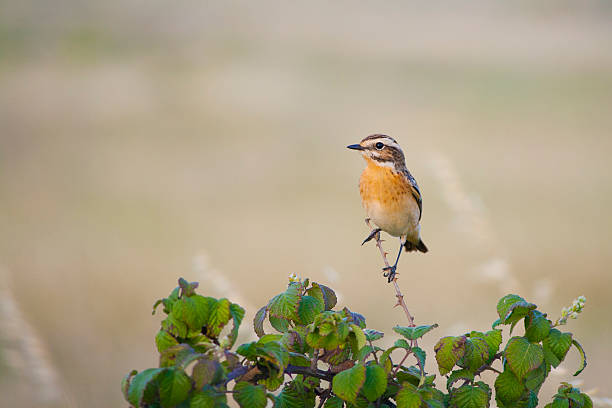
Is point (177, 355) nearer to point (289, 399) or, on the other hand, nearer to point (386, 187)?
point (289, 399)

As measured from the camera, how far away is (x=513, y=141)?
16.9m

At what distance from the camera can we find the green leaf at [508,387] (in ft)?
7.14

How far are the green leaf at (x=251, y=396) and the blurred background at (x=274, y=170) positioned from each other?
114cm

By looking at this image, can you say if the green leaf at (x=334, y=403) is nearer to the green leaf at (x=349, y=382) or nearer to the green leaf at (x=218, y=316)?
the green leaf at (x=349, y=382)

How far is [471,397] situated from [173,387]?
0.91 metres

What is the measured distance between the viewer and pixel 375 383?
6.56 ft

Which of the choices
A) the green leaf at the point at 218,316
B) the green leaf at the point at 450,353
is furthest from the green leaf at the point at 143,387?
the green leaf at the point at 450,353

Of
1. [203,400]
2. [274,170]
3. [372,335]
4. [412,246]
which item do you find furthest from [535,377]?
[274,170]

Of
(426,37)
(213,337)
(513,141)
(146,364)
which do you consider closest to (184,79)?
(426,37)

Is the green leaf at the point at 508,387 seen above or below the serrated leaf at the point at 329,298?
below

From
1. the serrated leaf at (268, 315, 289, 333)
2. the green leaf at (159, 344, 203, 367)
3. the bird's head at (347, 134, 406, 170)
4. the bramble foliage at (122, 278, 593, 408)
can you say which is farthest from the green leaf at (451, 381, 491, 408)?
the bird's head at (347, 134, 406, 170)

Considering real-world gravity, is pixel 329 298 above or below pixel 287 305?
above

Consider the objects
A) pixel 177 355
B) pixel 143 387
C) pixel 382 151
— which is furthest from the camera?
pixel 382 151

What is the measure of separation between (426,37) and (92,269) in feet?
63.6
